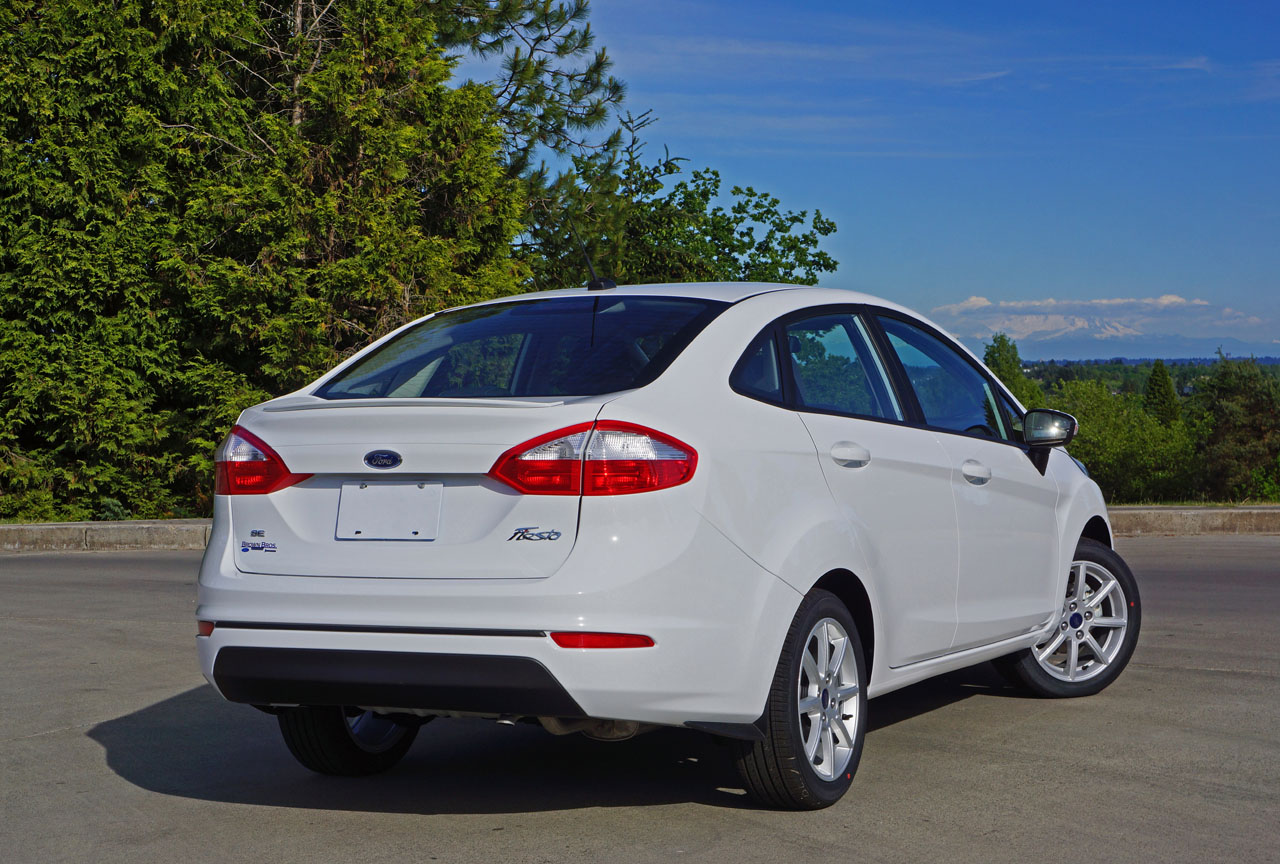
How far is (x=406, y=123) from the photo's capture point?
67.5ft

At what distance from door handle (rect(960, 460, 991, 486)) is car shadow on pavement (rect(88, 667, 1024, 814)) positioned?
1.09 m

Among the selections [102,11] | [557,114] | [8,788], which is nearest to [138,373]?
[102,11]

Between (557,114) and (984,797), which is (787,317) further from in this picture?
(557,114)

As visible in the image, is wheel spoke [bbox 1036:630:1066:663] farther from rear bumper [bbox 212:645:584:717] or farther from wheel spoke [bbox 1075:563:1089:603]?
rear bumper [bbox 212:645:584:717]

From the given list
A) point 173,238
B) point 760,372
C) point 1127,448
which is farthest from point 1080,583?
point 1127,448

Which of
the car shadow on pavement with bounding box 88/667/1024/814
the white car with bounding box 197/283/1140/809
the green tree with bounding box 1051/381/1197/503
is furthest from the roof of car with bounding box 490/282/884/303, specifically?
the green tree with bounding box 1051/381/1197/503

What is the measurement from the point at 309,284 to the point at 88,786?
15.1 metres

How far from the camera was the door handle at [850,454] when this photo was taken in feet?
Answer: 15.3

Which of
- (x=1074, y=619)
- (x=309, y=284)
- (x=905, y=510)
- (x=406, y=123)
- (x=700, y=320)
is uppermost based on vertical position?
(x=406, y=123)

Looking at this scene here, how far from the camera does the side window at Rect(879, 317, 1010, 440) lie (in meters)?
5.50

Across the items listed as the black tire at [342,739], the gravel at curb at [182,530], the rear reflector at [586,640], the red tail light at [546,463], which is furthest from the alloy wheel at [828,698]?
the gravel at curb at [182,530]

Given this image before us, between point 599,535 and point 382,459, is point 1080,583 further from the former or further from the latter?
point 382,459

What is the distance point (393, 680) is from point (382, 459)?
24.5 inches

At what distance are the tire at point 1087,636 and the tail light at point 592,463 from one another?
300cm
